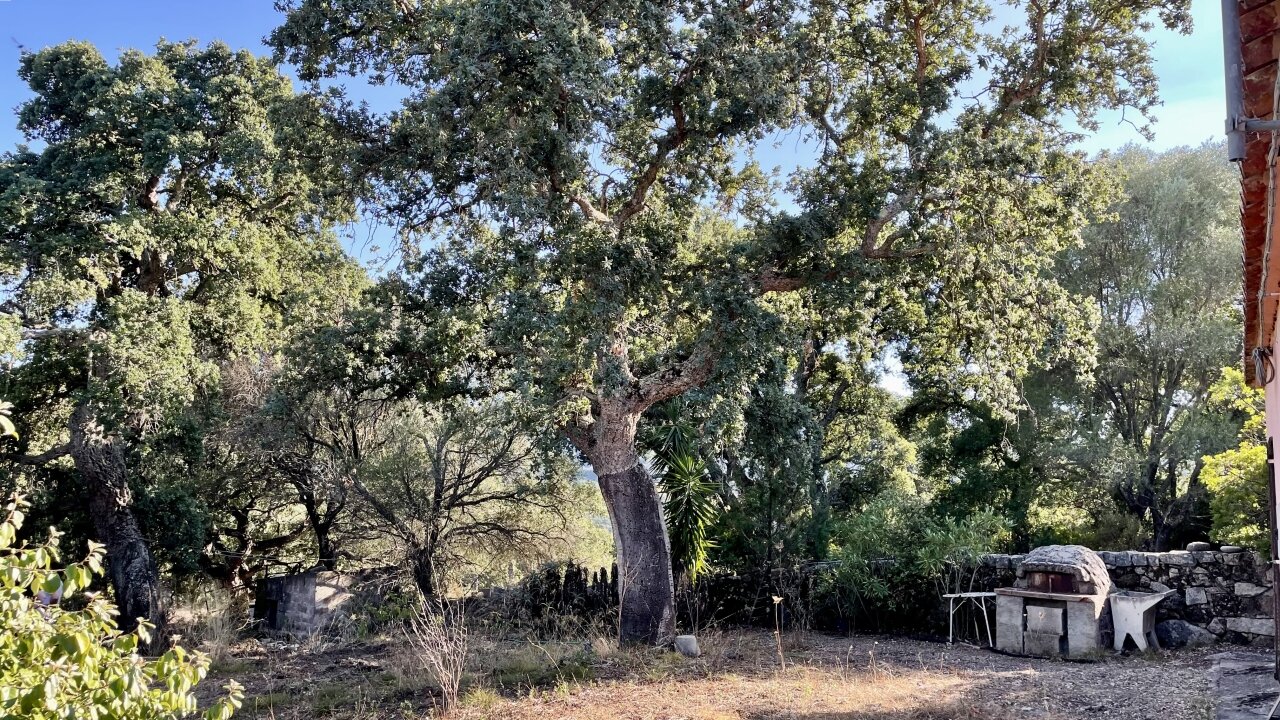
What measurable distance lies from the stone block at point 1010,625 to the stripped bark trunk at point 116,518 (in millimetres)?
11373

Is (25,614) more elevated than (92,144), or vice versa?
(92,144)

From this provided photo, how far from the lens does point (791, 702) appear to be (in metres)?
6.48

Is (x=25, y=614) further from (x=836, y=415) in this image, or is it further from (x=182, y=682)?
(x=836, y=415)

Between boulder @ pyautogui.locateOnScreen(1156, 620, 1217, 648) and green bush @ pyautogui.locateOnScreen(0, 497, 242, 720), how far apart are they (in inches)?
409

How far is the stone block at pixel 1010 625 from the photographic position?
9516mm

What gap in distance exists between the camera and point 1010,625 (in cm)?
960

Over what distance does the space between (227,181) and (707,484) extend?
10.1 m

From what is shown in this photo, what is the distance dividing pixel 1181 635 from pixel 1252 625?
753 mm

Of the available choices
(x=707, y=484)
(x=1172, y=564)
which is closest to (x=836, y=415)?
(x=707, y=484)

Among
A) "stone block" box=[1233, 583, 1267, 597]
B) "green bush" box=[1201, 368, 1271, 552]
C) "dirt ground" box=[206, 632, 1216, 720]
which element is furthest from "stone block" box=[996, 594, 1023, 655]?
"stone block" box=[1233, 583, 1267, 597]

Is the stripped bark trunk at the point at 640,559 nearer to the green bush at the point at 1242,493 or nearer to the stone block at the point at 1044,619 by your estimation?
the stone block at the point at 1044,619

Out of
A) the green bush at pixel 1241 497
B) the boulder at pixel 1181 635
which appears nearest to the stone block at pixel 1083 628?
the boulder at pixel 1181 635

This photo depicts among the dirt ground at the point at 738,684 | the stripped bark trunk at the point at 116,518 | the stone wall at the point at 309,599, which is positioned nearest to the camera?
the dirt ground at the point at 738,684

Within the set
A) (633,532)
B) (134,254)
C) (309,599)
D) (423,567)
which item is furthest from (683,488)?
(134,254)
